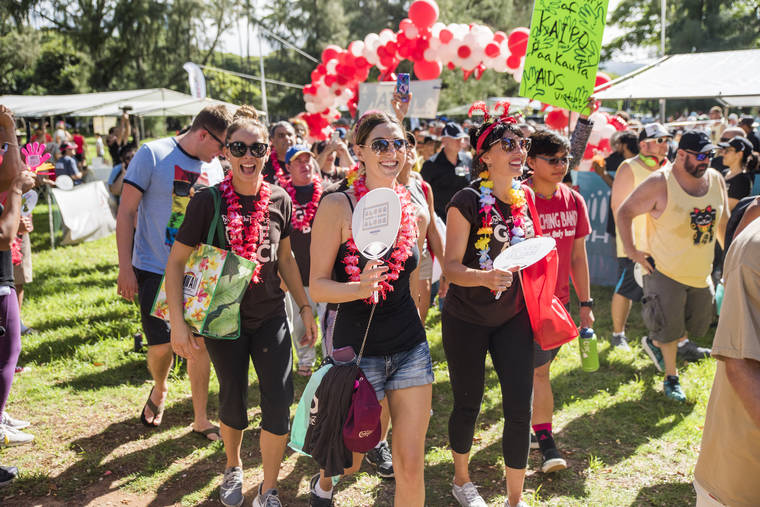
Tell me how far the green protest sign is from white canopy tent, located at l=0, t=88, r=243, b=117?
12474mm

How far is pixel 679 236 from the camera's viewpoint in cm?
456

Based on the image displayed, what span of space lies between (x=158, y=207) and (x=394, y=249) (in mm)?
1912

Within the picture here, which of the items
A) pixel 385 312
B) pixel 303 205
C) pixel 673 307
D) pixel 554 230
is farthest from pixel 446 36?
pixel 385 312

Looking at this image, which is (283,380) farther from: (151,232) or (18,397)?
(18,397)

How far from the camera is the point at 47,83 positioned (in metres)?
51.8

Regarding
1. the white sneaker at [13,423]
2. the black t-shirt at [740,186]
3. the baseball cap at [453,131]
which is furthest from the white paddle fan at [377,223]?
the black t-shirt at [740,186]

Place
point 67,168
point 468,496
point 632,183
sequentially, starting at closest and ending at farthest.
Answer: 1. point 468,496
2. point 632,183
3. point 67,168

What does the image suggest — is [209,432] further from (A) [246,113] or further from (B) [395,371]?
(A) [246,113]

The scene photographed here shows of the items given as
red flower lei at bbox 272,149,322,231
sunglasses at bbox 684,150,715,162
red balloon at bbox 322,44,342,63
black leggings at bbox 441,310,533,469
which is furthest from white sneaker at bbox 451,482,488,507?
red balloon at bbox 322,44,342,63

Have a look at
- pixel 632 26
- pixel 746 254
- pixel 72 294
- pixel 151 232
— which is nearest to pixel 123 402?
pixel 151 232

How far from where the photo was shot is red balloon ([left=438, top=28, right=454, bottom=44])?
947 centimetres

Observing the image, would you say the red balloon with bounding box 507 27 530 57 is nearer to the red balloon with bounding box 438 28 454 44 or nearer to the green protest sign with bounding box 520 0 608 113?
the red balloon with bounding box 438 28 454 44

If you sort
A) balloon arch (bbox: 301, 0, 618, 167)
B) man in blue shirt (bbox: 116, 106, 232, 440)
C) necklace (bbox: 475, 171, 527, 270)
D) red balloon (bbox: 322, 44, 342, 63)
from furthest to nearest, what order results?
red balloon (bbox: 322, 44, 342, 63) < balloon arch (bbox: 301, 0, 618, 167) < man in blue shirt (bbox: 116, 106, 232, 440) < necklace (bbox: 475, 171, 527, 270)

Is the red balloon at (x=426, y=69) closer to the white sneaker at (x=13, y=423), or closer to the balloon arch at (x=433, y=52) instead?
the balloon arch at (x=433, y=52)
